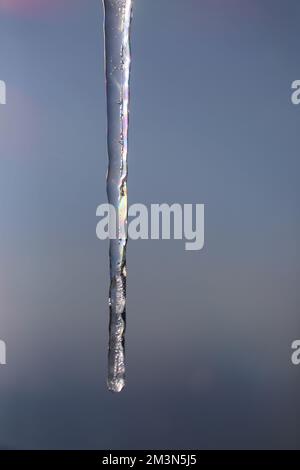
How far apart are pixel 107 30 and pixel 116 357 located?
59 centimetres

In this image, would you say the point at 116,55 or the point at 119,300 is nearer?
the point at 116,55

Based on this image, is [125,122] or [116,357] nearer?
[125,122]

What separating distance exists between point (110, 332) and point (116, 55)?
510 mm

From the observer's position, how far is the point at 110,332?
2.96ft

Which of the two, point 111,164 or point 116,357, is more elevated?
point 111,164

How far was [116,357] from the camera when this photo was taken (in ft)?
2.94

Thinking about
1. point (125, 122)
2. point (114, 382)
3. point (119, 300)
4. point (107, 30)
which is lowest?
point (114, 382)
